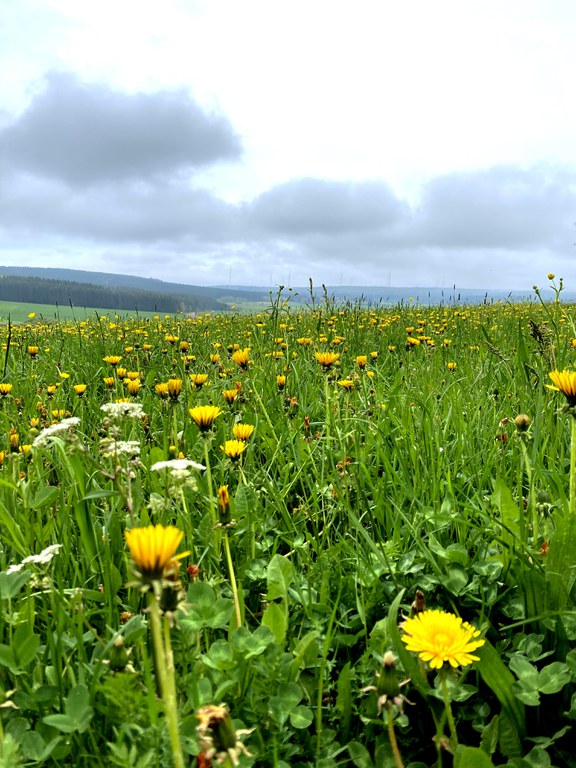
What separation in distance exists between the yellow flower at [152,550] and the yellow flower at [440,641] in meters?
0.53

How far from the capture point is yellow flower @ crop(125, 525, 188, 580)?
72cm

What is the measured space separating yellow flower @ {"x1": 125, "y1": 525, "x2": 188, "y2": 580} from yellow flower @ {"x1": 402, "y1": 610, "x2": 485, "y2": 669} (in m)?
0.53

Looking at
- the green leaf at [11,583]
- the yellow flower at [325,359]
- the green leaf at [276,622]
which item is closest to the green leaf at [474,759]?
the green leaf at [276,622]

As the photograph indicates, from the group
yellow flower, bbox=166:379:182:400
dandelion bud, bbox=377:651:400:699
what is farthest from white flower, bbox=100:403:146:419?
dandelion bud, bbox=377:651:400:699

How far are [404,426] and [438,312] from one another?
7088 mm

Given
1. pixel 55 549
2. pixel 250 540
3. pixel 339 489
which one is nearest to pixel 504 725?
pixel 339 489

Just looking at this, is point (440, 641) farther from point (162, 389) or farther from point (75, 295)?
point (75, 295)

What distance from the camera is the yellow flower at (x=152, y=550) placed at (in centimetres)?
72

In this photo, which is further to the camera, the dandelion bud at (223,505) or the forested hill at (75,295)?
the forested hill at (75,295)

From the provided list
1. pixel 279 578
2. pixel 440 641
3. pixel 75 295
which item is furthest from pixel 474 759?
pixel 75 295

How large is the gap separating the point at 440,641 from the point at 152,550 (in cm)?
58

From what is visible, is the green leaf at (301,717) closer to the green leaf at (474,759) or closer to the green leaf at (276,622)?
the green leaf at (276,622)

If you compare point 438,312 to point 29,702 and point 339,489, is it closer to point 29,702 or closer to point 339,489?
point 339,489

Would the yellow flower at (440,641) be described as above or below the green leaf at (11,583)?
above
